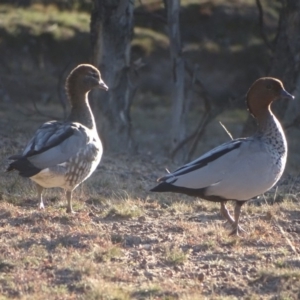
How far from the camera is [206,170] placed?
8820 mm

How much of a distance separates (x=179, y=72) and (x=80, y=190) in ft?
18.8

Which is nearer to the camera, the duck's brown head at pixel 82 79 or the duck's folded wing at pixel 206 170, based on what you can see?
the duck's folded wing at pixel 206 170

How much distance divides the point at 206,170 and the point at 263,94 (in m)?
1.19

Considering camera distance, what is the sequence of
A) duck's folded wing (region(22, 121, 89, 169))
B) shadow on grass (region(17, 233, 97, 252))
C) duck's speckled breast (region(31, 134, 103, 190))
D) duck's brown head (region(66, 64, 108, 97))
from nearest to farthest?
shadow on grass (region(17, 233, 97, 252)) < duck's folded wing (region(22, 121, 89, 169)) < duck's speckled breast (region(31, 134, 103, 190)) < duck's brown head (region(66, 64, 108, 97))

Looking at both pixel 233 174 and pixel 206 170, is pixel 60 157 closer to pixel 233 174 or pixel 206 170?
pixel 206 170

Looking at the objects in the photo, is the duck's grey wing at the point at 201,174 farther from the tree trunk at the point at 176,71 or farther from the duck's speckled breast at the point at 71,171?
the tree trunk at the point at 176,71

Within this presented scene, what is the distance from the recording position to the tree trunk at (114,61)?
1523cm

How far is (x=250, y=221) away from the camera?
9.52 meters

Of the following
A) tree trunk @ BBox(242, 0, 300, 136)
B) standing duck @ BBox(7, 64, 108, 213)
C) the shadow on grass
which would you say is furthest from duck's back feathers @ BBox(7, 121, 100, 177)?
tree trunk @ BBox(242, 0, 300, 136)

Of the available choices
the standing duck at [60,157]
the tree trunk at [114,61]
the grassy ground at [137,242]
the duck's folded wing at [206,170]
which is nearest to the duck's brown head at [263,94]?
the duck's folded wing at [206,170]

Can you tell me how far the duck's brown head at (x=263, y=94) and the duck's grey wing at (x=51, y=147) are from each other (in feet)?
5.66

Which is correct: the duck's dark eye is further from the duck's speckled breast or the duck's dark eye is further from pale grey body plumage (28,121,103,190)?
the duck's speckled breast

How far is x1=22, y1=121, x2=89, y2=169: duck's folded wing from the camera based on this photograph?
9.42 metres

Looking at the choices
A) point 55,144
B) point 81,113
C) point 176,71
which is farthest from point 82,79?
point 176,71
